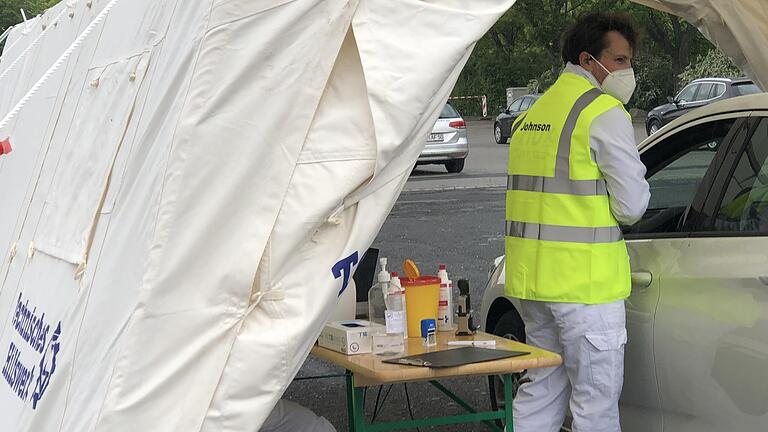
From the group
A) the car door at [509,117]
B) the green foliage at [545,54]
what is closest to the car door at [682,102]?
the green foliage at [545,54]

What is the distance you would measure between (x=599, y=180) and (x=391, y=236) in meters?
8.95

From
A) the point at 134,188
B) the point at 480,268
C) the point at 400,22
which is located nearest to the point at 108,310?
the point at 134,188

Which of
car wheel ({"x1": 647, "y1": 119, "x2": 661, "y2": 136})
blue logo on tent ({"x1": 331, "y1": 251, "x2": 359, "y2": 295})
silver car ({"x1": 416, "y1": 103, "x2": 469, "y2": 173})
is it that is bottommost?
blue logo on tent ({"x1": 331, "y1": 251, "x2": 359, "y2": 295})

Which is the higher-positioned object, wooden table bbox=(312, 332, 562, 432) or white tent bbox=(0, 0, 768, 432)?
white tent bbox=(0, 0, 768, 432)

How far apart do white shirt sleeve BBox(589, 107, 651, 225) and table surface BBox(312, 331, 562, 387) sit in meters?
0.70

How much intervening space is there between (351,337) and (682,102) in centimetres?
2282

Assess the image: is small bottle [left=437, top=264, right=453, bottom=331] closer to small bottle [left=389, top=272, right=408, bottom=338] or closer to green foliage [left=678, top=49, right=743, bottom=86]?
small bottle [left=389, top=272, right=408, bottom=338]

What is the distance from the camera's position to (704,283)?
12.9ft

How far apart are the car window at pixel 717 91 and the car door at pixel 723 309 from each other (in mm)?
19844

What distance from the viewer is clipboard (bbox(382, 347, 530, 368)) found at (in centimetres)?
364

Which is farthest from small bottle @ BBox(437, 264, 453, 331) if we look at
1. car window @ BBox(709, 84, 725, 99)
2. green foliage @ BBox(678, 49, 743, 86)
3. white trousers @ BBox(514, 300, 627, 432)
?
green foliage @ BBox(678, 49, 743, 86)

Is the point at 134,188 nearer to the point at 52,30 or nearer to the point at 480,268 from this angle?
the point at 52,30

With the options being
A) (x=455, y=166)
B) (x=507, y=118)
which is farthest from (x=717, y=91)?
(x=507, y=118)

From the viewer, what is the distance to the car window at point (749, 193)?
3853 mm
